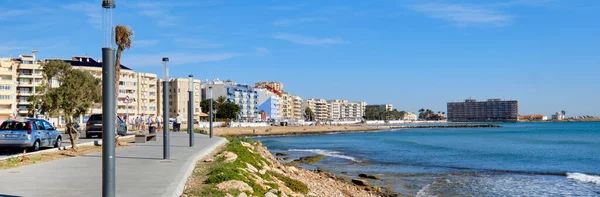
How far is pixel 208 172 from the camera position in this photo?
513 inches

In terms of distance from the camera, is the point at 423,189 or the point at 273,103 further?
the point at 273,103

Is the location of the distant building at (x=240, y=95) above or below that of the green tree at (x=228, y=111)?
above

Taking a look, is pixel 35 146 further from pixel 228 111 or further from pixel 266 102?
pixel 266 102

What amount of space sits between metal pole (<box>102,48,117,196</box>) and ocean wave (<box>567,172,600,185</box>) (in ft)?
79.7

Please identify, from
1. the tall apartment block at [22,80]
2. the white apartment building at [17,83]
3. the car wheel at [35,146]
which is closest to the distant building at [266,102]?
the tall apartment block at [22,80]

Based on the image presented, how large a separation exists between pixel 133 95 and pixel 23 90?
79.5 feet

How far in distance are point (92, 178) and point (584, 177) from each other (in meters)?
24.4

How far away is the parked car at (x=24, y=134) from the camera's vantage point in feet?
65.1

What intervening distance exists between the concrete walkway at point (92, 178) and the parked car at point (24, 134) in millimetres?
4931

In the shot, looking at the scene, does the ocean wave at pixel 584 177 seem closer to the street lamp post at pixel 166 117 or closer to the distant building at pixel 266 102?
the street lamp post at pixel 166 117

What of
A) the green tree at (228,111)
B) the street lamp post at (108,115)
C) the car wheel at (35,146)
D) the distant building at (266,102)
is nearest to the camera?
the street lamp post at (108,115)

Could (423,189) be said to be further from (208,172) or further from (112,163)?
(112,163)

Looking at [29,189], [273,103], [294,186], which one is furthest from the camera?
[273,103]

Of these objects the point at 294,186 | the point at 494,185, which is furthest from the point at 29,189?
the point at 494,185
